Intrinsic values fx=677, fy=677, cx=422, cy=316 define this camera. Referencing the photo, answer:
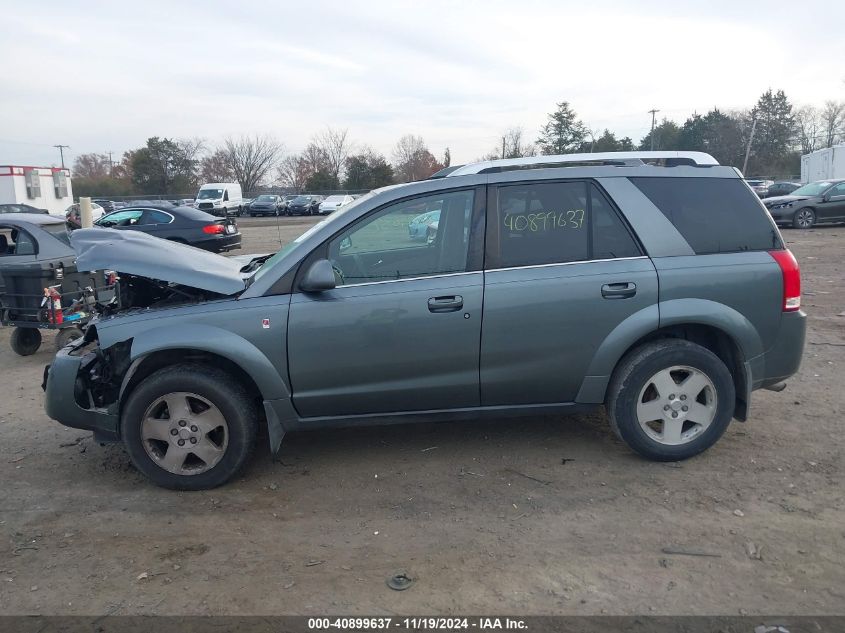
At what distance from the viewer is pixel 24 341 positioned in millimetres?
8227

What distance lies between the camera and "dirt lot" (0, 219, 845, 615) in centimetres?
307

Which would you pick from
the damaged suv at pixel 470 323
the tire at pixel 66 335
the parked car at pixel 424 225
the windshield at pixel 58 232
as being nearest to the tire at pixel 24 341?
→ the tire at pixel 66 335

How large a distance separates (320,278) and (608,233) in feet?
6.04

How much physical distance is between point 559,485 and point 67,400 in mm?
3103

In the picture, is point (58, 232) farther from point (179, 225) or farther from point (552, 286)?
point (179, 225)

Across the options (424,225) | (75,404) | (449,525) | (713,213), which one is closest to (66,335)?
(75,404)

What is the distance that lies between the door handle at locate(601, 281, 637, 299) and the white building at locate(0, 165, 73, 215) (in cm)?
3816

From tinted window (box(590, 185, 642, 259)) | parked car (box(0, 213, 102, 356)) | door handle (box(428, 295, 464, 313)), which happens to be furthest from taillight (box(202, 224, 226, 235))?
tinted window (box(590, 185, 642, 259))

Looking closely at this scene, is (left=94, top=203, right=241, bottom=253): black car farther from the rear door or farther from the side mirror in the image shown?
the rear door

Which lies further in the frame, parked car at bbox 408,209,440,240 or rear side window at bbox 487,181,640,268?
parked car at bbox 408,209,440,240

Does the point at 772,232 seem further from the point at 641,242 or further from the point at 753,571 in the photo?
the point at 753,571

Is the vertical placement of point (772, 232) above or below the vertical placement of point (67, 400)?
above

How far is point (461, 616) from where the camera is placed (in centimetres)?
292

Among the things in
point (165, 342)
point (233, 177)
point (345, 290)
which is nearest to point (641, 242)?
point (345, 290)
